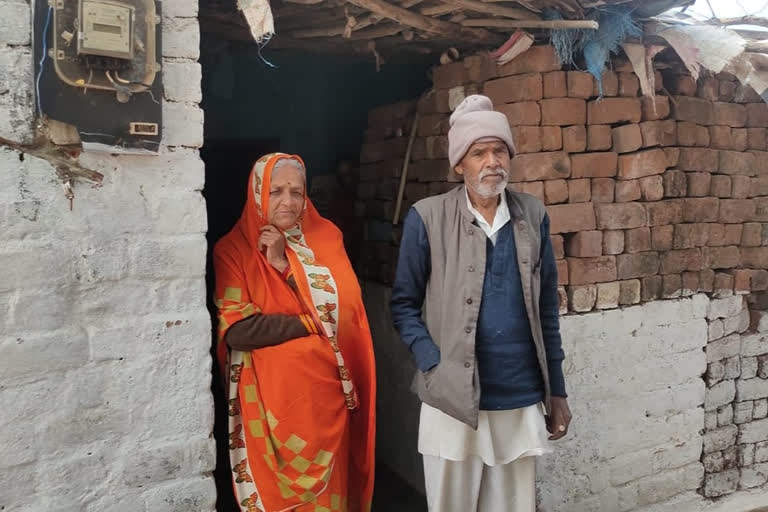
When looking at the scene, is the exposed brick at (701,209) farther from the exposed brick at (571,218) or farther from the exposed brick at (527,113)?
the exposed brick at (527,113)

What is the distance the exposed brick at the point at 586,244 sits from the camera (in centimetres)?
308

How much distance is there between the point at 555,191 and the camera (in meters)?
3.03

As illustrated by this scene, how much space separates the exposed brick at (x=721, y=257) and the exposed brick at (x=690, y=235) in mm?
73

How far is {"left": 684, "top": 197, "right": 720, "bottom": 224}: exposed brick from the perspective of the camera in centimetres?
336

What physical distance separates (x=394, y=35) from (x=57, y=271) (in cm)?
198

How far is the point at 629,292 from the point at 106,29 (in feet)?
8.63

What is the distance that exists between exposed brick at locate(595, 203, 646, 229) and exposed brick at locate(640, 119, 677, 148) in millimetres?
319

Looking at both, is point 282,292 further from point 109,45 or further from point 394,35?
point 394,35

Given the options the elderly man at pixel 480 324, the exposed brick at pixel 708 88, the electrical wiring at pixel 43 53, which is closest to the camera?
the electrical wiring at pixel 43 53

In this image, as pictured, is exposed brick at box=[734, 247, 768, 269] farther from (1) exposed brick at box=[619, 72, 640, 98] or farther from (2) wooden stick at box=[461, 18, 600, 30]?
(2) wooden stick at box=[461, 18, 600, 30]

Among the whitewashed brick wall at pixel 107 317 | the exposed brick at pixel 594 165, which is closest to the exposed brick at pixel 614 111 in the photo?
the exposed brick at pixel 594 165

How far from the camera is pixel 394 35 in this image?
3.15m

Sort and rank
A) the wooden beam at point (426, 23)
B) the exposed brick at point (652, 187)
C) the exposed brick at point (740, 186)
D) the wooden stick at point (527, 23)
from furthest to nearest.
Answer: the exposed brick at point (740, 186) → the exposed brick at point (652, 187) → the wooden stick at point (527, 23) → the wooden beam at point (426, 23)

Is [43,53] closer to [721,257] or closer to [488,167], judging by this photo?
[488,167]
